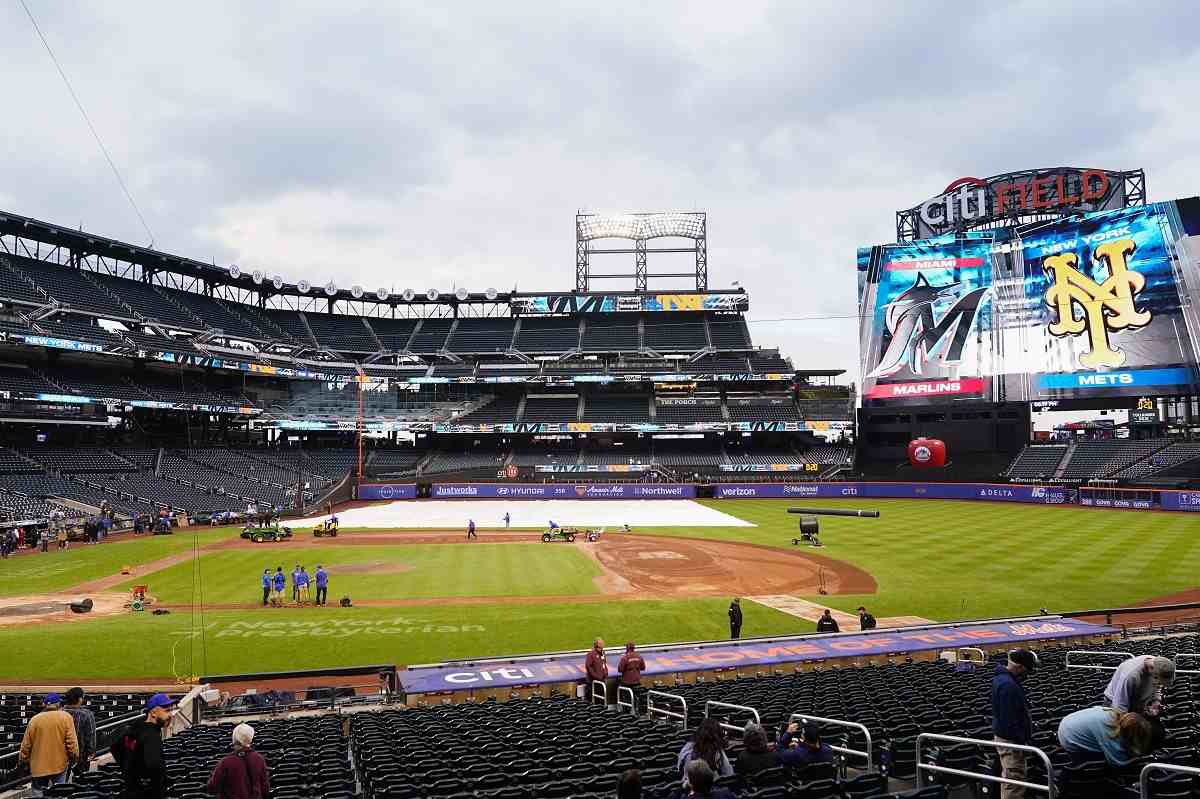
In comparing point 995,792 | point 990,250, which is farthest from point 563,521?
point 990,250

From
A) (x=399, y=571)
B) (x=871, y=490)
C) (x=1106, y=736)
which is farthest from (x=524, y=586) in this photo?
(x=871, y=490)

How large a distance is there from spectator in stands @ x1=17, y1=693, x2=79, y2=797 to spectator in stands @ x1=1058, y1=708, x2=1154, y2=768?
11.4 meters

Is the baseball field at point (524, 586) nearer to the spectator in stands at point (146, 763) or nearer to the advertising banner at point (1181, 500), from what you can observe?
the advertising banner at point (1181, 500)

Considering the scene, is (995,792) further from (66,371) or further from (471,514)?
(66,371)

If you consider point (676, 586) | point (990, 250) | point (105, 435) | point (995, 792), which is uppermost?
point (990, 250)

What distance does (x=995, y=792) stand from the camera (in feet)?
21.7

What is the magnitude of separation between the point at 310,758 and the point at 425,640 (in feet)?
39.8

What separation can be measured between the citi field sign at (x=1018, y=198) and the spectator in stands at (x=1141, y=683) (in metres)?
75.2

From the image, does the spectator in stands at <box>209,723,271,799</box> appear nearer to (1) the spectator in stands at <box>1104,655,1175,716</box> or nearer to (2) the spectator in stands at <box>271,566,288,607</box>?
(1) the spectator in stands at <box>1104,655,1175,716</box>

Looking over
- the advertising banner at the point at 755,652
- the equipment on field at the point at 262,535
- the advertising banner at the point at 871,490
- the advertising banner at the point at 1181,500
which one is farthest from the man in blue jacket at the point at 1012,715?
the advertising banner at the point at 871,490

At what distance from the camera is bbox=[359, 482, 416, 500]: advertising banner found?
6974cm

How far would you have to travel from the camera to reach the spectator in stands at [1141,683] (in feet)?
18.0

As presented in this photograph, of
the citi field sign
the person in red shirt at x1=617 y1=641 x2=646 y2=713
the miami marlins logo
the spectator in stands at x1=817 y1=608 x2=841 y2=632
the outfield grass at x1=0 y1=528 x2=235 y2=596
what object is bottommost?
the outfield grass at x1=0 y1=528 x2=235 y2=596

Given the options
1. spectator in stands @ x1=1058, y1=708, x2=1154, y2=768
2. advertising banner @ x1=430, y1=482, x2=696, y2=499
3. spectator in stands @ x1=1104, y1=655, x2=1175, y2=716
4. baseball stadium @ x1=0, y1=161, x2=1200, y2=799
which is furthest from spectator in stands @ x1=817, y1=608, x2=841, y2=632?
advertising banner @ x1=430, y1=482, x2=696, y2=499
